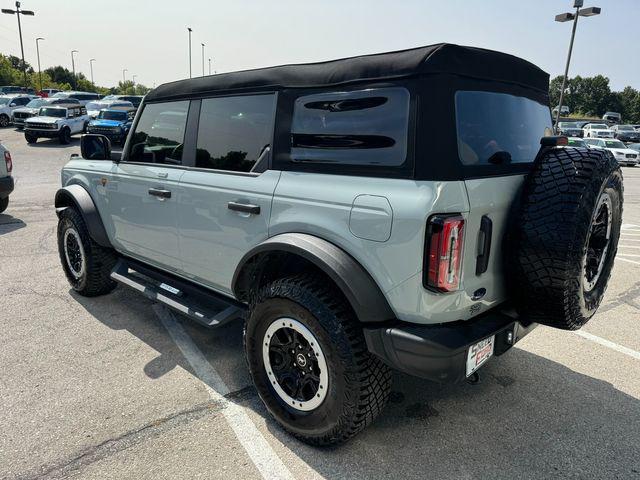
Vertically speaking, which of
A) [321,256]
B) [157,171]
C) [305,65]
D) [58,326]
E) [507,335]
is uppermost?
[305,65]

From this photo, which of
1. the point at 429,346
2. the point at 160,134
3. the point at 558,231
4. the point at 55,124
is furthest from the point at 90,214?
the point at 55,124

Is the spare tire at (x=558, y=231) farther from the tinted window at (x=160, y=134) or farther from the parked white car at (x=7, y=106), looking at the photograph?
the parked white car at (x=7, y=106)

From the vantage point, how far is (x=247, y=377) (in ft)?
10.6

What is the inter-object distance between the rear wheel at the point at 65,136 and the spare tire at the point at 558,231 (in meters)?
→ 22.9

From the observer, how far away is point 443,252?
2016mm

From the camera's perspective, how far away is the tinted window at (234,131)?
9.29 ft

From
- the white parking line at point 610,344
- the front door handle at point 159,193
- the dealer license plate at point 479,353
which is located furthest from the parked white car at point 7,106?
the dealer license plate at point 479,353

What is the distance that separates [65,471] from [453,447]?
2021 mm

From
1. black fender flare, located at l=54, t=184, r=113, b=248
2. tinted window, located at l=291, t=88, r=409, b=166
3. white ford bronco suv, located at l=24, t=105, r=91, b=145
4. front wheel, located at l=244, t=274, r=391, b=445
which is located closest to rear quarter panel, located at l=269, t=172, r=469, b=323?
tinted window, located at l=291, t=88, r=409, b=166

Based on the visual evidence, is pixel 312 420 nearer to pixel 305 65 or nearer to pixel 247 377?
pixel 247 377

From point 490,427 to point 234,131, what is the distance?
95.0 inches

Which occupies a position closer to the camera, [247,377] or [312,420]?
[312,420]

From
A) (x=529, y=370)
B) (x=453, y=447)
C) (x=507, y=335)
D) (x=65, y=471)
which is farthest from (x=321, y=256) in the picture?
(x=529, y=370)

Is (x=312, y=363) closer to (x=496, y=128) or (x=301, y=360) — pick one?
(x=301, y=360)
